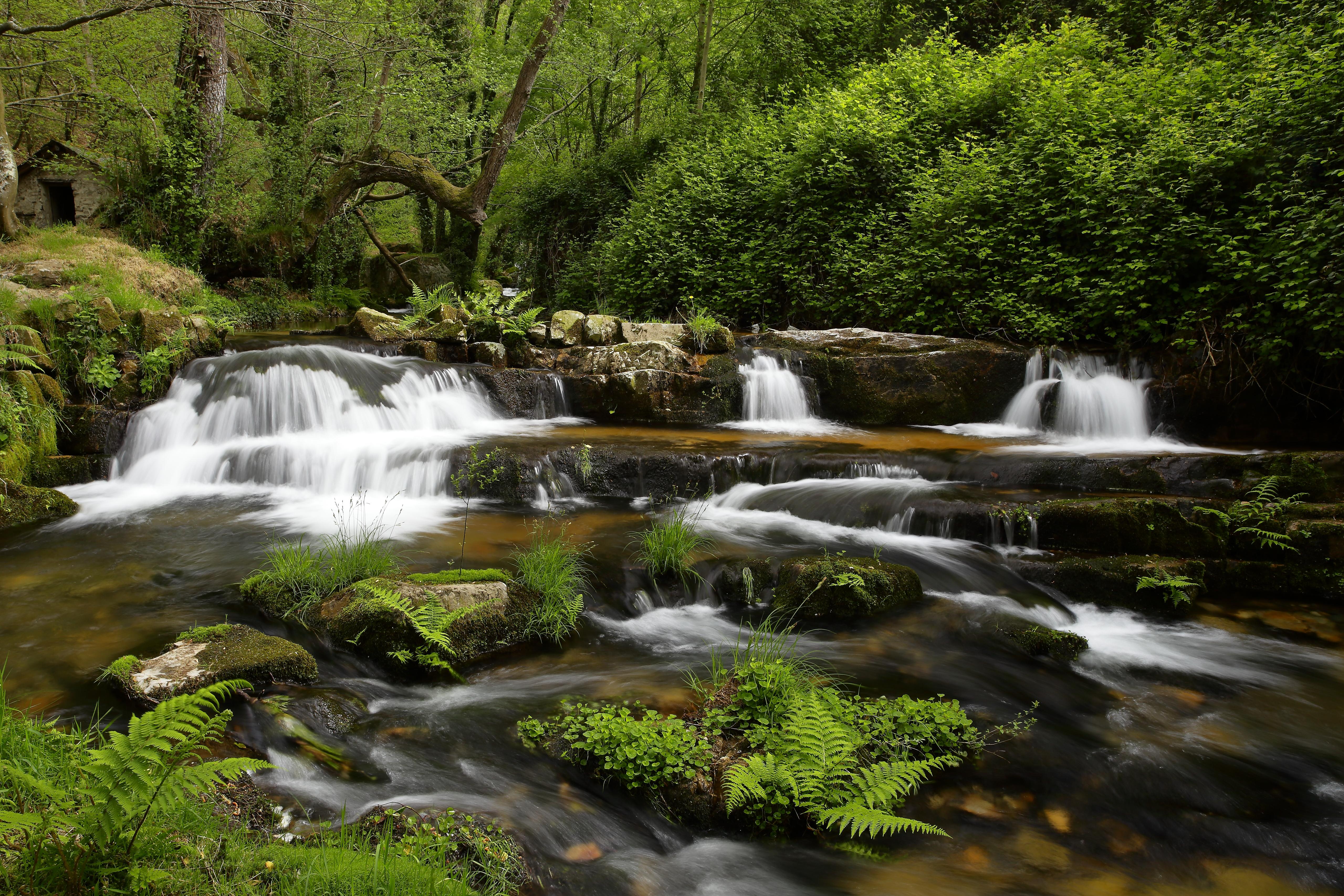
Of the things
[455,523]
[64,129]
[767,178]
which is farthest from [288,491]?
[64,129]

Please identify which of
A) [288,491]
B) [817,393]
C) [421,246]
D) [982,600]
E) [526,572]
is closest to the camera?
[526,572]

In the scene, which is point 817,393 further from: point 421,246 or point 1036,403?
point 421,246

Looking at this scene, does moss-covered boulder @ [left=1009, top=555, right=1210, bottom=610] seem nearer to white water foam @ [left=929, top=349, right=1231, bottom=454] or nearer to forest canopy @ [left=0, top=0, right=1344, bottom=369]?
white water foam @ [left=929, top=349, right=1231, bottom=454]

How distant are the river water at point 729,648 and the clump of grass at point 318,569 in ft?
0.78

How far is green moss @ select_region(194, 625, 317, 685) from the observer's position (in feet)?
13.1

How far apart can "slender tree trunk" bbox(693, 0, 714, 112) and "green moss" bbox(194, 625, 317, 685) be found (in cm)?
1884

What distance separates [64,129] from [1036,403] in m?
20.9

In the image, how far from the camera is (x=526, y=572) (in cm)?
544

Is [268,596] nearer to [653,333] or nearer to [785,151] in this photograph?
[653,333]

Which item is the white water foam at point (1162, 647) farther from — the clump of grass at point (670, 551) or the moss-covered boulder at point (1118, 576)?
the clump of grass at point (670, 551)

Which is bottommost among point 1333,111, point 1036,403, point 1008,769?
point 1008,769

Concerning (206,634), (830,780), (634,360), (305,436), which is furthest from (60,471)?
(830,780)

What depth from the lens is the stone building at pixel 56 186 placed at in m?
15.0

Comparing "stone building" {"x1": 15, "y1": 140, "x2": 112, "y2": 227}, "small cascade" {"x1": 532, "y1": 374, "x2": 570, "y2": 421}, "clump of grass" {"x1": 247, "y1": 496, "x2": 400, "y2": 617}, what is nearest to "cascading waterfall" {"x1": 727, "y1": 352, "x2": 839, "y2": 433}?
"small cascade" {"x1": 532, "y1": 374, "x2": 570, "y2": 421}
